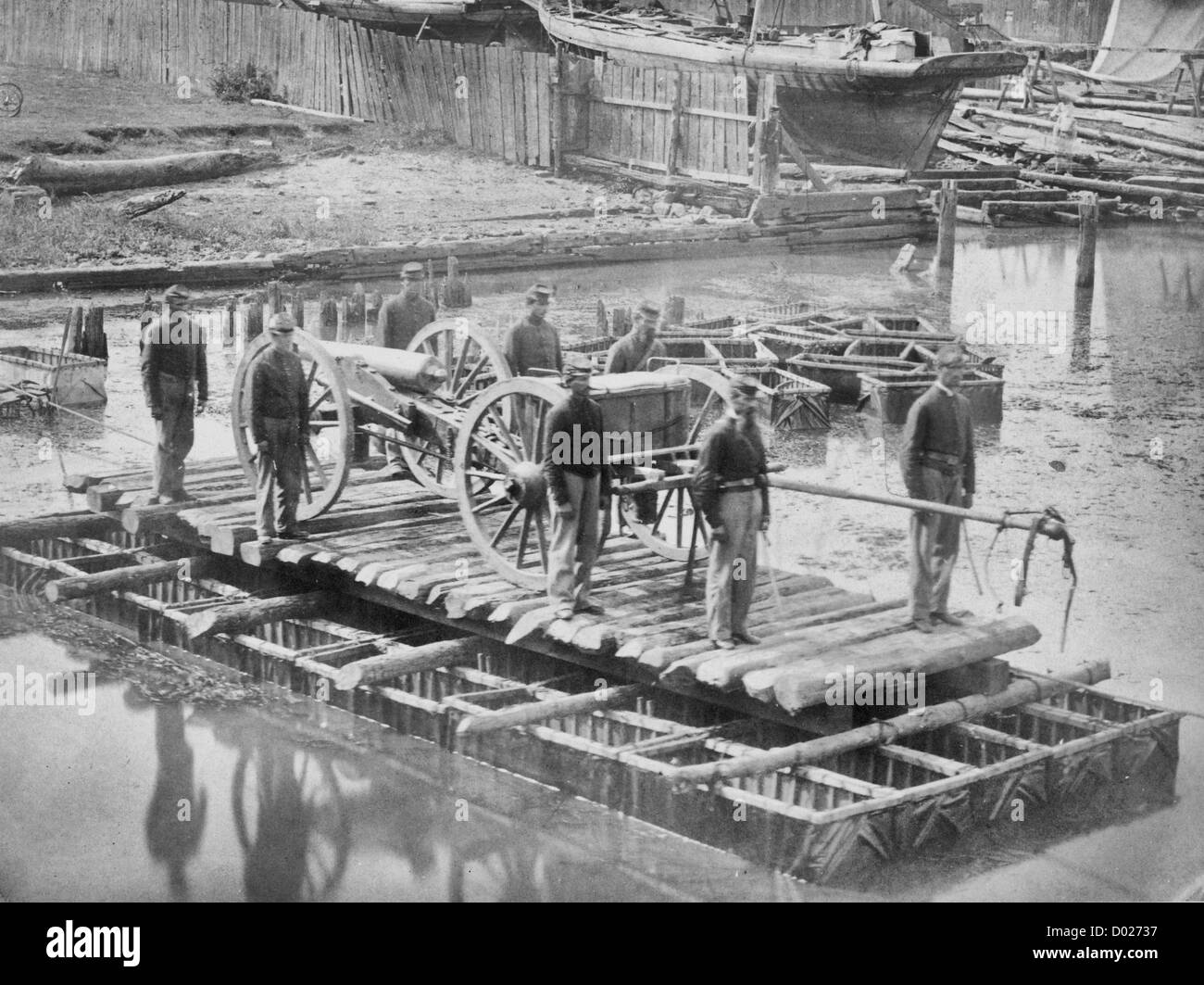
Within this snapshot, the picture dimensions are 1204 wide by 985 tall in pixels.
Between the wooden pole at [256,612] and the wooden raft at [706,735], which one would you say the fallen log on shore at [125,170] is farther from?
the wooden pole at [256,612]

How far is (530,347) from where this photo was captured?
35.6 feet

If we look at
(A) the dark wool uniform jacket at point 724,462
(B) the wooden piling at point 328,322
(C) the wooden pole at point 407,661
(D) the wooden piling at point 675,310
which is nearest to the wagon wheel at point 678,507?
(A) the dark wool uniform jacket at point 724,462

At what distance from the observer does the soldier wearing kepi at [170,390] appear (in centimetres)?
1138

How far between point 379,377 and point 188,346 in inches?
65.9

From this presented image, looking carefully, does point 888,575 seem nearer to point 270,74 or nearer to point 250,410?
point 250,410

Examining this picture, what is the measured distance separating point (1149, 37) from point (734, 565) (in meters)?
32.7

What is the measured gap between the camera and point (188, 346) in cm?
1154

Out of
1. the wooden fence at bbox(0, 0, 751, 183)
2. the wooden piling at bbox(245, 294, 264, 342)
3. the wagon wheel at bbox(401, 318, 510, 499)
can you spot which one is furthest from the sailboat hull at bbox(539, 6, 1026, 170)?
the wagon wheel at bbox(401, 318, 510, 499)

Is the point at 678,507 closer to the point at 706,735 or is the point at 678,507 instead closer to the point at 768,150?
the point at 706,735

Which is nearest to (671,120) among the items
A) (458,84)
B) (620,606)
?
(458,84)

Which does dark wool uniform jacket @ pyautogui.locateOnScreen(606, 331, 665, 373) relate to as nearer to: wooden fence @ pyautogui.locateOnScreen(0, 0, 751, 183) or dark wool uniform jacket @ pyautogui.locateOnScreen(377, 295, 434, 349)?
dark wool uniform jacket @ pyautogui.locateOnScreen(377, 295, 434, 349)

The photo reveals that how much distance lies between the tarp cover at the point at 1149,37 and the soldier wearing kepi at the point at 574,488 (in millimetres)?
30835
